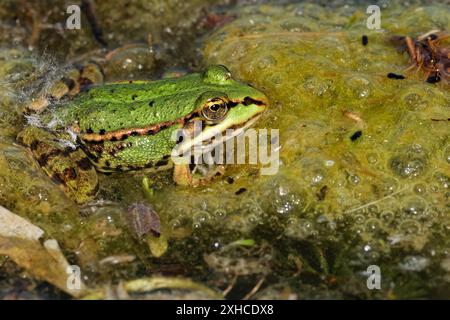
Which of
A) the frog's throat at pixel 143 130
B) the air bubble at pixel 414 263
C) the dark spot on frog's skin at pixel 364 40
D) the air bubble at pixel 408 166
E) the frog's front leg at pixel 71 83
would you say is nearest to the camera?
the air bubble at pixel 414 263

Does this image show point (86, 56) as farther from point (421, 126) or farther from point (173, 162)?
point (421, 126)

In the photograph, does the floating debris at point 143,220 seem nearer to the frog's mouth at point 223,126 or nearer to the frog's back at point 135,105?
the frog's mouth at point 223,126

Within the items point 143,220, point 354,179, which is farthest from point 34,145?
point 354,179

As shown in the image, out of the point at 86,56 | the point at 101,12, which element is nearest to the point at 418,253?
the point at 86,56

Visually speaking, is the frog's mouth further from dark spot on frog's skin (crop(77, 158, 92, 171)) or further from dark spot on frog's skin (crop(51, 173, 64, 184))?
dark spot on frog's skin (crop(51, 173, 64, 184))

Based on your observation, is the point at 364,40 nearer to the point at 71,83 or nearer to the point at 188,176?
the point at 188,176

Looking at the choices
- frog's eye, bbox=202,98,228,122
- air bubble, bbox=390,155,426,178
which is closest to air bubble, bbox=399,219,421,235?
air bubble, bbox=390,155,426,178

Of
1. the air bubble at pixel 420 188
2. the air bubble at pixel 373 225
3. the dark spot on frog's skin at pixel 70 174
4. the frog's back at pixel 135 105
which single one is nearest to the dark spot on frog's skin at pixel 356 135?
the air bubble at pixel 420 188
